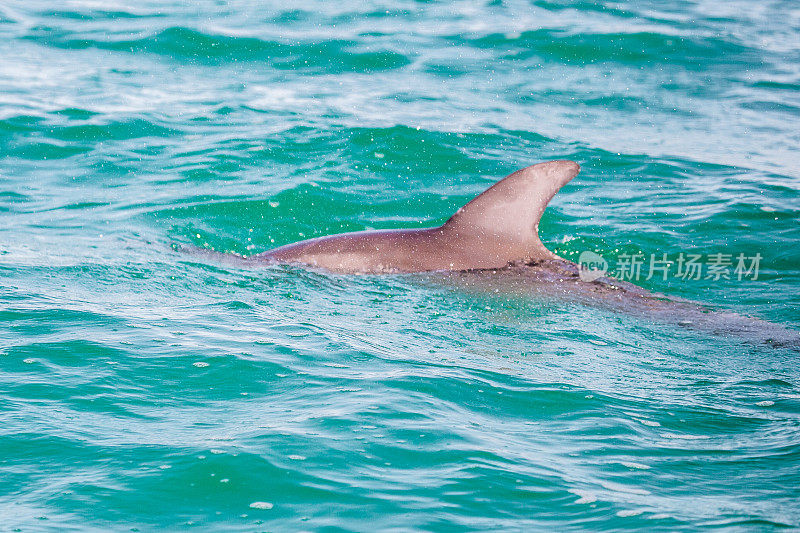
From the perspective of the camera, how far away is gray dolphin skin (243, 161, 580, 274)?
7.69 metres

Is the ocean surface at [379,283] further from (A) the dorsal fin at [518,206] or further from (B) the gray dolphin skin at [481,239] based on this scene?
(A) the dorsal fin at [518,206]

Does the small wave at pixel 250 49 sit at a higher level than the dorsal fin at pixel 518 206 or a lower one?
higher

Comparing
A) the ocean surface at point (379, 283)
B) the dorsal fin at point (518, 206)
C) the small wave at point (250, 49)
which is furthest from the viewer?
the small wave at point (250, 49)

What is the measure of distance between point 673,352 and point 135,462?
3884mm

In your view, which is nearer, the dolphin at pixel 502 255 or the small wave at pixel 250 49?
the dolphin at pixel 502 255

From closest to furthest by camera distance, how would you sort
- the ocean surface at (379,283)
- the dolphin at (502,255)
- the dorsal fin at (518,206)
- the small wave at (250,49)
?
the ocean surface at (379,283) → the dolphin at (502,255) → the dorsal fin at (518,206) → the small wave at (250,49)

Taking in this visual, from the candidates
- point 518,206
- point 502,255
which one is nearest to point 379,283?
point 502,255

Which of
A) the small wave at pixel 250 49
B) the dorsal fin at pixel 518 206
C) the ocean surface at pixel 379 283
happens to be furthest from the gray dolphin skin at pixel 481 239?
the small wave at pixel 250 49

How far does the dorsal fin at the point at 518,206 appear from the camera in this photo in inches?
301

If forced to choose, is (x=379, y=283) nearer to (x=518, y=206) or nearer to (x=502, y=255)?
(x=502, y=255)

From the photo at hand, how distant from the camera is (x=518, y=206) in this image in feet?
25.3

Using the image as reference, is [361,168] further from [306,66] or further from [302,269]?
[306,66]

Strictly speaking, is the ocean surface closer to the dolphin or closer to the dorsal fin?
the dolphin

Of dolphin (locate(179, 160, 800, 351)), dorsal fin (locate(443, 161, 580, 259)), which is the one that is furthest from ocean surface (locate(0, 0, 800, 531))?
dorsal fin (locate(443, 161, 580, 259))
